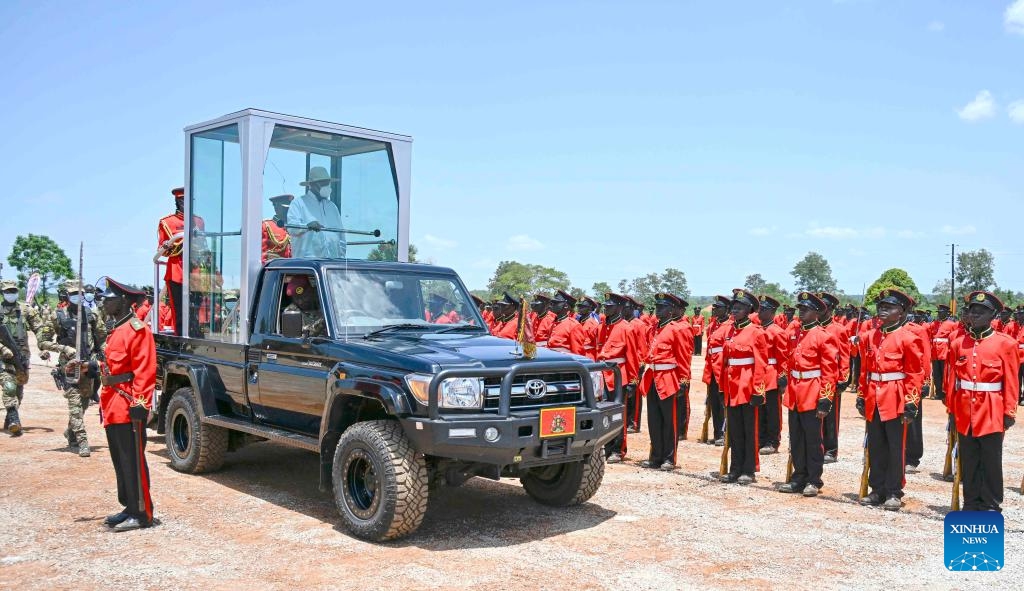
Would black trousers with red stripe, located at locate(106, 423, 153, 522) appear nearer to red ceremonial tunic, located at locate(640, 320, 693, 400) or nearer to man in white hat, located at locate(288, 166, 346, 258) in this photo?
man in white hat, located at locate(288, 166, 346, 258)

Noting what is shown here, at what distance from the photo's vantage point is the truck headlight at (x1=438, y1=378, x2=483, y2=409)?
21.2 ft

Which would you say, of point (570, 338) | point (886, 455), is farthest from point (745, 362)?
point (570, 338)

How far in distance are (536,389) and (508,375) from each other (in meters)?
0.34

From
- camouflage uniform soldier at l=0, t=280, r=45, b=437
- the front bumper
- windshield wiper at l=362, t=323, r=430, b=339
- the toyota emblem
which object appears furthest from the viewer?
camouflage uniform soldier at l=0, t=280, r=45, b=437

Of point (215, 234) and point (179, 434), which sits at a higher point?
point (215, 234)

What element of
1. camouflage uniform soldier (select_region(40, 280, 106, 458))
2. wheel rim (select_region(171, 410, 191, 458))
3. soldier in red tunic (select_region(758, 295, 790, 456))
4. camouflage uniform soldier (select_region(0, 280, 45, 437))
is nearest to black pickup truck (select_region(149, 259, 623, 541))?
wheel rim (select_region(171, 410, 191, 458))

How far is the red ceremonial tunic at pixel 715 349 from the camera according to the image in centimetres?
1253

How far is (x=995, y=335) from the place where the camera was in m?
7.79

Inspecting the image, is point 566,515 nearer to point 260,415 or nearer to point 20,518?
point 260,415

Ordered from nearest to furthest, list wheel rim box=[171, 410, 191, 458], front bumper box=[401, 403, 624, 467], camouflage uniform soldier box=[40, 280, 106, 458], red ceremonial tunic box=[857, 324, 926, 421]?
front bumper box=[401, 403, 624, 467], red ceremonial tunic box=[857, 324, 926, 421], wheel rim box=[171, 410, 191, 458], camouflage uniform soldier box=[40, 280, 106, 458]

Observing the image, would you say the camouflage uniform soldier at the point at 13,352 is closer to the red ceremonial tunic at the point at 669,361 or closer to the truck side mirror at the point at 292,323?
the truck side mirror at the point at 292,323

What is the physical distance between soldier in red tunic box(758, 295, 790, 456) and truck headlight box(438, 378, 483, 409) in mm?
4129

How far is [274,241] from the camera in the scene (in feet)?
29.4

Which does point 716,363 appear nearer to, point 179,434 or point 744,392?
point 744,392
